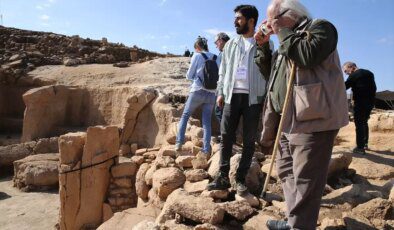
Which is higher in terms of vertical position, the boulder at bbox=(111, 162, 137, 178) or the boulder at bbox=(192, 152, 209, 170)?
the boulder at bbox=(192, 152, 209, 170)

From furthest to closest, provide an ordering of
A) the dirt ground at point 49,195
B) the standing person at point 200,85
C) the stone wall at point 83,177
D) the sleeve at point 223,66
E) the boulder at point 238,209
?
the stone wall at point 83,177, the dirt ground at point 49,195, the standing person at point 200,85, the sleeve at point 223,66, the boulder at point 238,209

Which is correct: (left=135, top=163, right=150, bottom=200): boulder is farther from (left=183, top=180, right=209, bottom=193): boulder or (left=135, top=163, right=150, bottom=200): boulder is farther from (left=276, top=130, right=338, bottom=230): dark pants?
(left=276, top=130, right=338, bottom=230): dark pants

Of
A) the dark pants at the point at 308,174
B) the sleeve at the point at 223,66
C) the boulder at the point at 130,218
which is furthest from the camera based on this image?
the boulder at the point at 130,218

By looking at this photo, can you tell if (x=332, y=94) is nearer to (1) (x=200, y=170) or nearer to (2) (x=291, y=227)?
(2) (x=291, y=227)

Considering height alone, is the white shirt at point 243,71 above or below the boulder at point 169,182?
above

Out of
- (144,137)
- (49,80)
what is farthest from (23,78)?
(144,137)

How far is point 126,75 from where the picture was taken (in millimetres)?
12148

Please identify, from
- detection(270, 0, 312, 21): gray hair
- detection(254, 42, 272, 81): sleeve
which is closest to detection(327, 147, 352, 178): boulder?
detection(254, 42, 272, 81): sleeve

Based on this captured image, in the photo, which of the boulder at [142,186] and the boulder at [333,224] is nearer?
the boulder at [333,224]

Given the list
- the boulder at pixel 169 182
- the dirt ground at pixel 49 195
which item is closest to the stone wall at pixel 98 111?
the dirt ground at pixel 49 195

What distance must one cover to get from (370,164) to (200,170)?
3099mm

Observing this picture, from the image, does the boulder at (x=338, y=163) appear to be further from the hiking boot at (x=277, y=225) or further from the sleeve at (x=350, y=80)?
the hiking boot at (x=277, y=225)

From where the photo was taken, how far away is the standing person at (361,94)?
238 inches

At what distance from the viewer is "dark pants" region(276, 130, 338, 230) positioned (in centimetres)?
226
